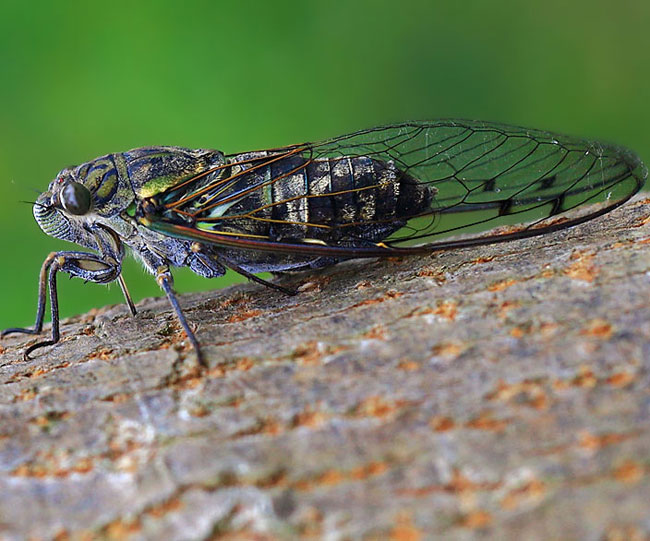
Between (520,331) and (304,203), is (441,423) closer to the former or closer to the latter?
(520,331)

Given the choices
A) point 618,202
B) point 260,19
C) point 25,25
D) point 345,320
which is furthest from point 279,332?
point 25,25

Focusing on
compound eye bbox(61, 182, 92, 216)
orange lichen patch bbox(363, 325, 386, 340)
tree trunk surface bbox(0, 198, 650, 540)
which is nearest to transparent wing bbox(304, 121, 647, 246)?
tree trunk surface bbox(0, 198, 650, 540)

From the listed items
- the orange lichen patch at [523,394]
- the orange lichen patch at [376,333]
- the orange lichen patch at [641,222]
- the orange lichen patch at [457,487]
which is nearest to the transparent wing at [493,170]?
the orange lichen patch at [641,222]

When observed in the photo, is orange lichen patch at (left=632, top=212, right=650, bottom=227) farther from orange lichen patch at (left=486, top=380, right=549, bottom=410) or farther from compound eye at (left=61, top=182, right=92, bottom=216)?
compound eye at (left=61, top=182, right=92, bottom=216)

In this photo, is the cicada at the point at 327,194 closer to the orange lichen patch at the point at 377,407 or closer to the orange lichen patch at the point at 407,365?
the orange lichen patch at the point at 407,365

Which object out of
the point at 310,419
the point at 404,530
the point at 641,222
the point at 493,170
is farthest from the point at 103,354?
the point at 641,222

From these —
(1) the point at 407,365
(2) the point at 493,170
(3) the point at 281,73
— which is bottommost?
(1) the point at 407,365
